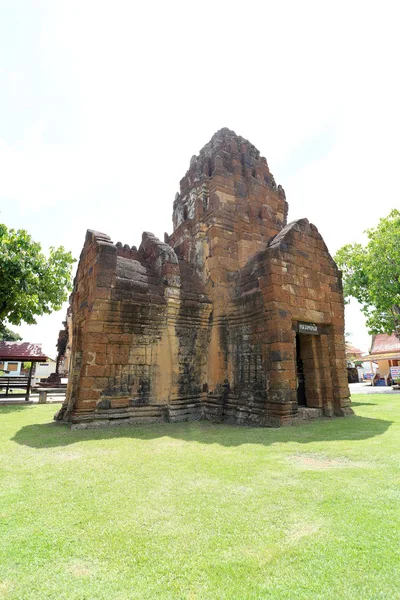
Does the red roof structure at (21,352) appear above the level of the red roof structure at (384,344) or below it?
below

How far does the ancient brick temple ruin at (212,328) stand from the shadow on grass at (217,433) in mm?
566

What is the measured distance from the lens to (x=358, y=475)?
3.59m

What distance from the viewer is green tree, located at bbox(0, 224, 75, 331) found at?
52.2ft

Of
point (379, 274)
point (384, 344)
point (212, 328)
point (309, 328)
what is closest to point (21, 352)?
point (212, 328)

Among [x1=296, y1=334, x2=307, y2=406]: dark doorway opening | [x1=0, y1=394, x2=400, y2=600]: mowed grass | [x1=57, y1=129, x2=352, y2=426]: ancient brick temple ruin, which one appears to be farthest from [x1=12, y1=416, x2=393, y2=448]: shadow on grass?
[x1=296, y1=334, x2=307, y2=406]: dark doorway opening

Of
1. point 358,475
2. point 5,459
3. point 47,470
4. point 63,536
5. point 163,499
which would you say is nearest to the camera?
point 63,536

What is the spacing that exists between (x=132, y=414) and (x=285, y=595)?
22.0 feet

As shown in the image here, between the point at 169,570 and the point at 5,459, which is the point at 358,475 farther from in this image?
the point at 5,459

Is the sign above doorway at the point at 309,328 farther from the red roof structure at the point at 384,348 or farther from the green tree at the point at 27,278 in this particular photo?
the red roof structure at the point at 384,348

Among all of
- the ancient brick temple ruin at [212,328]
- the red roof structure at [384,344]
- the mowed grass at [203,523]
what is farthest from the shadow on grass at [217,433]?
the red roof structure at [384,344]

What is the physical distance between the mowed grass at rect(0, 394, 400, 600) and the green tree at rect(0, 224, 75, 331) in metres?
13.2

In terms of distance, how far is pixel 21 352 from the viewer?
17.7m

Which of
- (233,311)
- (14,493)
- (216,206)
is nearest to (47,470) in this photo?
(14,493)

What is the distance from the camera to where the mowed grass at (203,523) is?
189 centimetres
